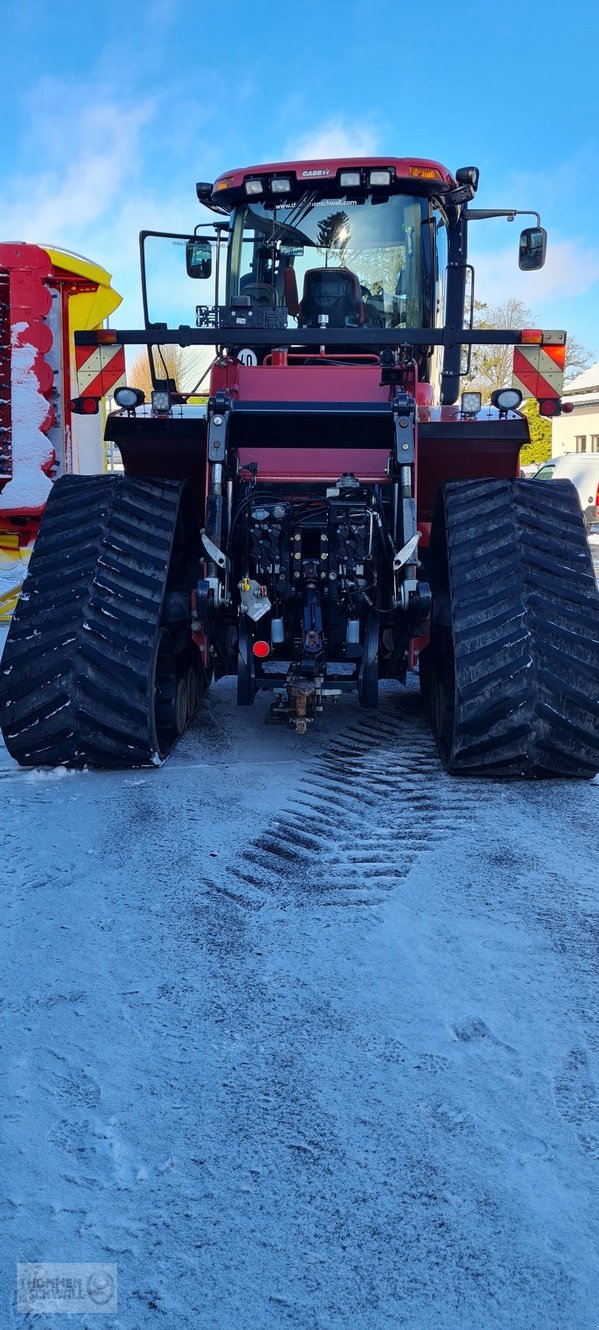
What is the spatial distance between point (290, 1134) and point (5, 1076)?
67cm

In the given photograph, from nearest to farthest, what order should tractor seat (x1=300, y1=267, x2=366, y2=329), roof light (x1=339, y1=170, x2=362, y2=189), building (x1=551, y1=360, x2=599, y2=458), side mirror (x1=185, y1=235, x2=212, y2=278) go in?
1. roof light (x1=339, y1=170, x2=362, y2=189)
2. tractor seat (x1=300, y1=267, x2=366, y2=329)
3. side mirror (x1=185, y1=235, x2=212, y2=278)
4. building (x1=551, y1=360, x2=599, y2=458)

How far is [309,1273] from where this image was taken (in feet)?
6.05

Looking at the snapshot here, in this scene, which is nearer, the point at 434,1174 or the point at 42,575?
the point at 434,1174

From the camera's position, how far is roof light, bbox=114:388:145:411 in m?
5.07

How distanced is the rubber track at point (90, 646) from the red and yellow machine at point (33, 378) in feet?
14.8

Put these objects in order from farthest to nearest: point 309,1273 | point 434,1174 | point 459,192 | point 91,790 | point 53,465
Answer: point 53,465, point 459,192, point 91,790, point 434,1174, point 309,1273

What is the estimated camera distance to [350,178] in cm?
555

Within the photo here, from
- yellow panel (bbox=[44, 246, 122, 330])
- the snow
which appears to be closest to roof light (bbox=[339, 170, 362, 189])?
the snow

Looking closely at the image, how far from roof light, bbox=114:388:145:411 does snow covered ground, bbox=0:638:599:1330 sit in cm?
198

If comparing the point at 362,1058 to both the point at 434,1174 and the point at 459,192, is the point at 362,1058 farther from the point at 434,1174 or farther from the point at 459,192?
the point at 459,192

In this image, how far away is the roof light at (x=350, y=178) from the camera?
5.54m

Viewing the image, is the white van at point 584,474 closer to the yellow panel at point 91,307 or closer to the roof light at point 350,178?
the yellow panel at point 91,307

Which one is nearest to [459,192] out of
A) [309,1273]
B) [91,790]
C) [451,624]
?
[451,624]

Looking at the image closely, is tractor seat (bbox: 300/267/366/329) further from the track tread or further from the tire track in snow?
the tire track in snow
